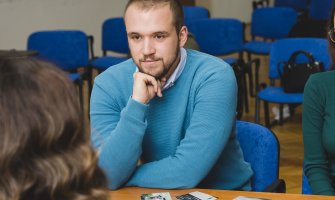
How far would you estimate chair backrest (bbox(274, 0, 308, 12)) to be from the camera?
31.1 feet

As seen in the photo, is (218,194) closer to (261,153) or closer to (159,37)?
(261,153)

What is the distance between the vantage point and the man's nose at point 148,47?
7.01ft

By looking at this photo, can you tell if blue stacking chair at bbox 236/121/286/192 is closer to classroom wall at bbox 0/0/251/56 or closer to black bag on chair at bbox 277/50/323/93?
black bag on chair at bbox 277/50/323/93

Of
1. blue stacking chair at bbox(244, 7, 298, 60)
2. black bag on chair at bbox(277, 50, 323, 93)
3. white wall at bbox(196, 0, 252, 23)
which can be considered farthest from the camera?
white wall at bbox(196, 0, 252, 23)

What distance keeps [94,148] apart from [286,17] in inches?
244

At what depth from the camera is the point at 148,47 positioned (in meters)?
2.14

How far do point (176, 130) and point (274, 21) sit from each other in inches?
201

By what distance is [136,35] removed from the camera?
218 cm

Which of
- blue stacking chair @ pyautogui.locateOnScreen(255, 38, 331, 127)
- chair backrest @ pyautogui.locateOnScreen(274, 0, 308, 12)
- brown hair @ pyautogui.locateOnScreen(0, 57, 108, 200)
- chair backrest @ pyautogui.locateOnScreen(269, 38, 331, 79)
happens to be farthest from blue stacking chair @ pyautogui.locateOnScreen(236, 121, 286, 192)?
chair backrest @ pyautogui.locateOnScreen(274, 0, 308, 12)

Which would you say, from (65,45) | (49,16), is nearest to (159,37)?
(65,45)

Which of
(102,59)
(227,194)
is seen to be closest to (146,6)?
(227,194)

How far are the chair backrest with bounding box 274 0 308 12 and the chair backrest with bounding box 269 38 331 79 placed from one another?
187 inches

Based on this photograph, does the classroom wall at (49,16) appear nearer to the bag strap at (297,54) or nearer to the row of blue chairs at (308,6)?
the row of blue chairs at (308,6)

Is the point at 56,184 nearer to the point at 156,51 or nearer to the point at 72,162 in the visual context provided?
the point at 72,162
